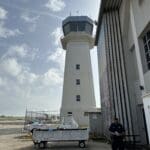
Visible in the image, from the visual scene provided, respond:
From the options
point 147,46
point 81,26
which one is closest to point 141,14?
point 147,46

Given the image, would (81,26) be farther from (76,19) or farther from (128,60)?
(128,60)

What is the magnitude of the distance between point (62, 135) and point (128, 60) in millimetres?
5719

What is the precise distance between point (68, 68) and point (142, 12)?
17.1 meters

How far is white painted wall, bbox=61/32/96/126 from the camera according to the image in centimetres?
2342

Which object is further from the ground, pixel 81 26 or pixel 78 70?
pixel 81 26

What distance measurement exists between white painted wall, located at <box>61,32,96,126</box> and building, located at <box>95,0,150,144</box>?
11.9 meters

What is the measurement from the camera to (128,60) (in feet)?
38.0

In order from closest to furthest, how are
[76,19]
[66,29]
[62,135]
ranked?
[62,135] < [76,19] < [66,29]

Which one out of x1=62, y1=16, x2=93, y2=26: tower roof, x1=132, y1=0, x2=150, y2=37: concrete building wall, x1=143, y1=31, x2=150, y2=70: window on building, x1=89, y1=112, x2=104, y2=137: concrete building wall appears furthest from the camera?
x1=62, y1=16, x2=93, y2=26: tower roof

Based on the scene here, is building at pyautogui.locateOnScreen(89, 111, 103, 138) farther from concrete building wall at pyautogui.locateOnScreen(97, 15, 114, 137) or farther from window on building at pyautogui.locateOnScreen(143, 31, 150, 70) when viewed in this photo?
window on building at pyautogui.locateOnScreen(143, 31, 150, 70)

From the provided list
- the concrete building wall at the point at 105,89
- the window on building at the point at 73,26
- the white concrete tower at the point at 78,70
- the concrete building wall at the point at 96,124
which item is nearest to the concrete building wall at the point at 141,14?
the concrete building wall at the point at 105,89

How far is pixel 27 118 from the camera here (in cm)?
2320

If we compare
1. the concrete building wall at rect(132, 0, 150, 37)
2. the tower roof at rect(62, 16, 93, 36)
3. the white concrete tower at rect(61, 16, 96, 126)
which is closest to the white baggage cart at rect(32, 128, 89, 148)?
the concrete building wall at rect(132, 0, 150, 37)

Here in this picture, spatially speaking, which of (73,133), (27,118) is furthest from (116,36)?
(27,118)
